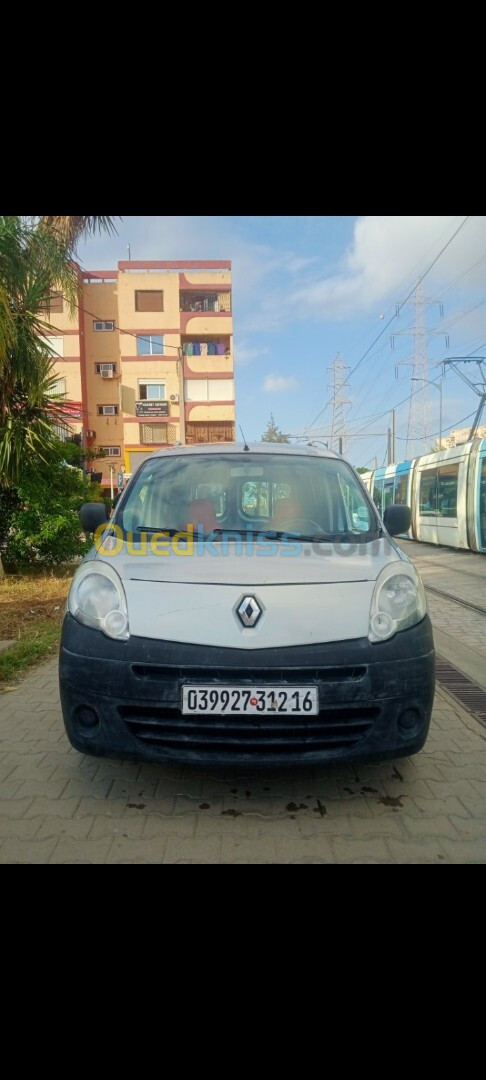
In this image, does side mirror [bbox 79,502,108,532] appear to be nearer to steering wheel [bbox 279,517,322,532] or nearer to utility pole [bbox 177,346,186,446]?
steering wheel [bbox 279,517,322,532]

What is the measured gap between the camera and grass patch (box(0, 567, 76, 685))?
5.07 meters

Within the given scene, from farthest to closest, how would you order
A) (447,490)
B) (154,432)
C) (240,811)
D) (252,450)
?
(154,432), (447,490), (252,450), (240,811)

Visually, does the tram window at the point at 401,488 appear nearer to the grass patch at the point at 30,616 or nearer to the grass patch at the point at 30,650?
the grass patch at the point at 30,616

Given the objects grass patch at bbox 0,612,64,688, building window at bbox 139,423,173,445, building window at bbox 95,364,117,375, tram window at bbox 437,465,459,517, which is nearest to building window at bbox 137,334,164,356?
building window at bbox 95,364,117,375

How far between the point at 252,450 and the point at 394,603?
5.25 feet

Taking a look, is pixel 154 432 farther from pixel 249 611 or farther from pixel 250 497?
pixel 249 611

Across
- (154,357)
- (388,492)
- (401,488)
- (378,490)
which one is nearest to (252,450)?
(401,488)

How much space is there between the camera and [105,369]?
128 feet

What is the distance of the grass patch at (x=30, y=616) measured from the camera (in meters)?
5.07

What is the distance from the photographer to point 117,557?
295 cm

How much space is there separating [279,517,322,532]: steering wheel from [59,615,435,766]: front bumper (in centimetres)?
95

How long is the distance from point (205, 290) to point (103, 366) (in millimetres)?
7928

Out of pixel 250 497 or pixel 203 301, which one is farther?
pixel 203 301
